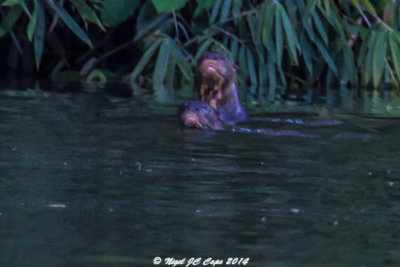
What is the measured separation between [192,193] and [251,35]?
7.44m

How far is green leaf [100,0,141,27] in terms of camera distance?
442 inches

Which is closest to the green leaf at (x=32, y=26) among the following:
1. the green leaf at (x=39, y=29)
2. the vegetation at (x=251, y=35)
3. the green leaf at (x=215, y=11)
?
the vegetation at (x=251, y=35)

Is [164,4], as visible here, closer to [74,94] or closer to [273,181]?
[74,94]

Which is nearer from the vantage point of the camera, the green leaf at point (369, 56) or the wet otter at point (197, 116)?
the wet otter at point (197, 116)

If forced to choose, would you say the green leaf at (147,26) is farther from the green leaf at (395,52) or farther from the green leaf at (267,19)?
the green leaf at (395,52)

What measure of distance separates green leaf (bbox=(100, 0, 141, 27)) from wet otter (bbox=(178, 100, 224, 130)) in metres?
4.45

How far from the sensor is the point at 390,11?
36.8 ft

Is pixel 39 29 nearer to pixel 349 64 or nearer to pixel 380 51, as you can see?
pixel 349 64

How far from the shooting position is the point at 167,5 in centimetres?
1087

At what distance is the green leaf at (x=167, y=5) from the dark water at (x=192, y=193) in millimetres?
3620

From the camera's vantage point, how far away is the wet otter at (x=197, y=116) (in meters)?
6.89

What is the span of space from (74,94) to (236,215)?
19.7ft

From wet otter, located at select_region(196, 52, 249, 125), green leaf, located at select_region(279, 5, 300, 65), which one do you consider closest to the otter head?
wet otter, located at select_region(196, 52, 249, 125)

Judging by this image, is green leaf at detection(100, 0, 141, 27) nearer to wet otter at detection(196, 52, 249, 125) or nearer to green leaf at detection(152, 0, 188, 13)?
green leaf at detection(152, 0, 188, 13)
